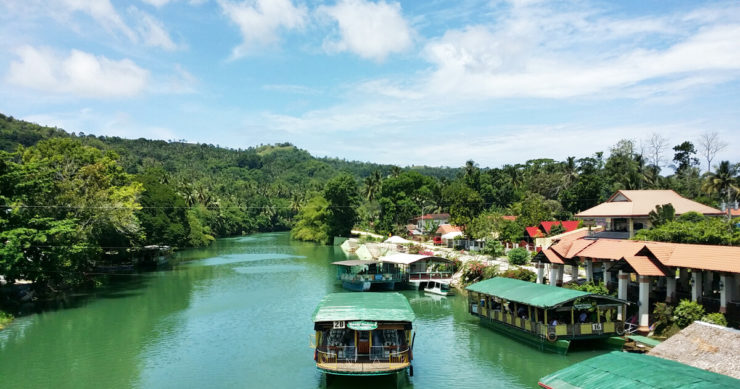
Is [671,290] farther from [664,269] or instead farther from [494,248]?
[494,248]

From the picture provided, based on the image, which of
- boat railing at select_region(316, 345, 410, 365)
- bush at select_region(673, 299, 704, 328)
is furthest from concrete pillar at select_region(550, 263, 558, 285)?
boat railing at select_region(316, 345, 410, 365)

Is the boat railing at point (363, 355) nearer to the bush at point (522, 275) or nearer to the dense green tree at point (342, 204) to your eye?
the bush at point (522, 275)

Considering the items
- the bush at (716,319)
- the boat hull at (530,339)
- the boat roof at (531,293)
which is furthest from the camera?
the boat roof at (531,293)

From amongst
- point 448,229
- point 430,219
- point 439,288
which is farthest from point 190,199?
point 439,288

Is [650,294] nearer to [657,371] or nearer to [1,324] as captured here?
[657,371]

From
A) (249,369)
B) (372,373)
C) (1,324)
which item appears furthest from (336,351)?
(1,324)

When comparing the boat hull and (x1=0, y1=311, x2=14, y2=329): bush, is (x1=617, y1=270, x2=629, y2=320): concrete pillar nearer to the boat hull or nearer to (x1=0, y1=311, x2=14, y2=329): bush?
the boat hull

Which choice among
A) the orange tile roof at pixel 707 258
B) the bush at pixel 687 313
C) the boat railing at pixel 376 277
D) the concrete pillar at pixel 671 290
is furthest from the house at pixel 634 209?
the boat railing at pixel 376 277
